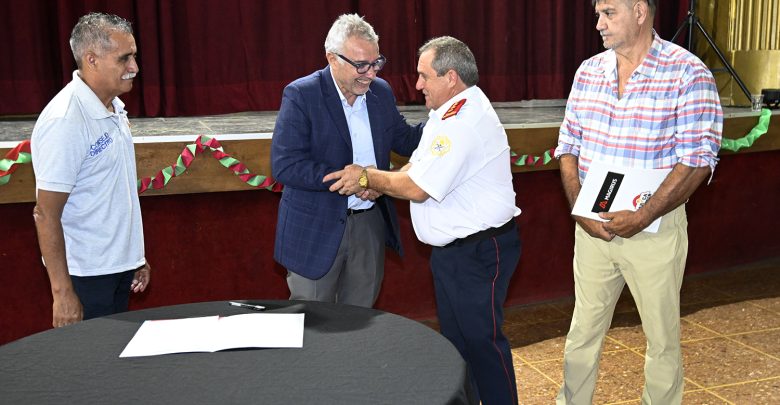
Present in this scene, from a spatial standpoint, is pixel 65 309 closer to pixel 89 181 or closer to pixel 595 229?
pixel 89 181

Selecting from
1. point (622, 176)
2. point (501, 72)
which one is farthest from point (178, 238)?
point (501, 72)

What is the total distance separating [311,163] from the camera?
8.43 ft

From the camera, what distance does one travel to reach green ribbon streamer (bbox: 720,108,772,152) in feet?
14.9

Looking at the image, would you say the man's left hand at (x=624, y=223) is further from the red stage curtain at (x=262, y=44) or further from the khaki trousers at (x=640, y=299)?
the red stage curtain at (x=262, y=44)

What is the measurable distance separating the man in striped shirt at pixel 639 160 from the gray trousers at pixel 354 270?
2.31ft

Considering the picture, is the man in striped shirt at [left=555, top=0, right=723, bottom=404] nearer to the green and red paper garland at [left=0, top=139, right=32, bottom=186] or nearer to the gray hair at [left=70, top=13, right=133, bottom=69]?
the gray hair at [left=70, top=13, right=133, bottom=69]

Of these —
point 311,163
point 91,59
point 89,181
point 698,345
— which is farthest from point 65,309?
point 698,345

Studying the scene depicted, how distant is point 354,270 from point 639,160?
105cm

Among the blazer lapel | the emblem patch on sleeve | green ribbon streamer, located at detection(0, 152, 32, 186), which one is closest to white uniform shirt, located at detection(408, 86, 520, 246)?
the emblem patch on sleeve

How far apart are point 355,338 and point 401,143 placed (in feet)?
4.37

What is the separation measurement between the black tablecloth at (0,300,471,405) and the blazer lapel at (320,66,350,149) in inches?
38.9

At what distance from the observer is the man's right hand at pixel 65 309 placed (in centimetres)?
216

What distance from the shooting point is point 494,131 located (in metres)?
2.48

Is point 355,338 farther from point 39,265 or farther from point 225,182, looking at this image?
point 39,265
